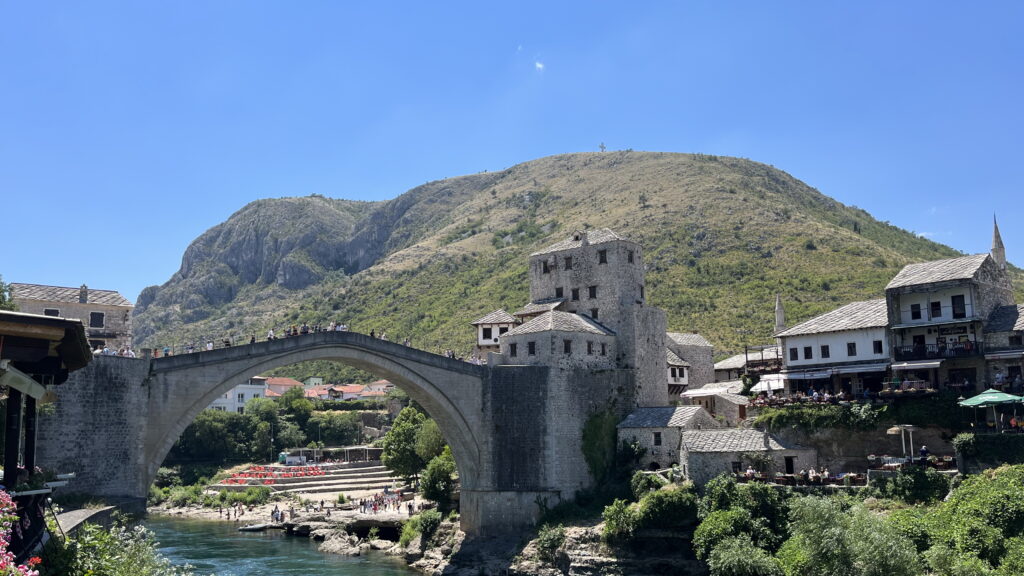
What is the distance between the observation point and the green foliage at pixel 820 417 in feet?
129

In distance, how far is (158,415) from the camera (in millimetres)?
33594

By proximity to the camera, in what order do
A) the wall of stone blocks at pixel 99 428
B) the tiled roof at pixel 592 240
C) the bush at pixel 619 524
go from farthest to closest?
the tiled roof at pixel 592 240
the bush at pixel 619 524
the wall of stone blocks at pixel 99 428

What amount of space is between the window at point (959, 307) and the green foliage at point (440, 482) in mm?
27869

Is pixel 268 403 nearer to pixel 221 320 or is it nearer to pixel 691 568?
pixel 691 568

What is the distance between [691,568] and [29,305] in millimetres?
38732

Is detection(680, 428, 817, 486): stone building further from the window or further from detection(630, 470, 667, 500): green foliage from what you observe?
the window

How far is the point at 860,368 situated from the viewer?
4228 cm

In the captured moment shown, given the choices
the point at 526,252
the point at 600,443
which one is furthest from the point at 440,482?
the point at 526,252

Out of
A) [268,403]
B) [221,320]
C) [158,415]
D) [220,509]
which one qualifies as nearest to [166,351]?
[158,415]

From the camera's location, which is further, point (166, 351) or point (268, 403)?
point (268, 403)

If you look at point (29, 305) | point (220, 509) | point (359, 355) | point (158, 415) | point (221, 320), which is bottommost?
point (220, 509)

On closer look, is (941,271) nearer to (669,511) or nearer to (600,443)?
(669,511)

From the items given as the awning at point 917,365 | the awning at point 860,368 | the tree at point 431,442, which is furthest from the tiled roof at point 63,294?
the awning at point 917,365

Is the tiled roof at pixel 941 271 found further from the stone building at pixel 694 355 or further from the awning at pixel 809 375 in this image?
the stone building at pixel 694 355
